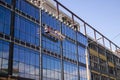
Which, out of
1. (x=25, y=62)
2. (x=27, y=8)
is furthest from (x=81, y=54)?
(x=25, y=62)

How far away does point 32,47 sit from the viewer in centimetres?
4509

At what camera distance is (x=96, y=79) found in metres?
70.5

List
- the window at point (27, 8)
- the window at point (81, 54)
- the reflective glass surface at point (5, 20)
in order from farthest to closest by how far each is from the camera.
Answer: the window at point (81, 54)
the window at point (27, 8)
the reflective glass surface at point (5, 20)

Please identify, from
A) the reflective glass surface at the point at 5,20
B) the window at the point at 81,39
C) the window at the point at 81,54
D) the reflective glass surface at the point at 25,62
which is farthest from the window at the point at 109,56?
the reflective glass surface at the point at 5,20

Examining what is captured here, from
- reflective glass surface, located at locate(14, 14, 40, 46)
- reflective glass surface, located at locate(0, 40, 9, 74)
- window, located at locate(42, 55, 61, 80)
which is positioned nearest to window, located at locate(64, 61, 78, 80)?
window, located at locate(42, 55, 61, 80)

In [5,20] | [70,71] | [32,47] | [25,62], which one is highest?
[5,20]

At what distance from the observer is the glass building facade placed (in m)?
38.4

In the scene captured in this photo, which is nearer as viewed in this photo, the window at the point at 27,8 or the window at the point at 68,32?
the window at the point at 27,8

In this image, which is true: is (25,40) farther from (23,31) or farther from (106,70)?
(106,70)

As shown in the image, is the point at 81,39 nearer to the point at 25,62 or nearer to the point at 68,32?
the point at 68,32

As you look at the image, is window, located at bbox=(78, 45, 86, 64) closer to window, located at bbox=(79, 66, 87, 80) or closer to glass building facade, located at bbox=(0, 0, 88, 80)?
window, located at bbox=(79, 66, 87, 80)

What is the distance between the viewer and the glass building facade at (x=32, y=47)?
38.4 meters

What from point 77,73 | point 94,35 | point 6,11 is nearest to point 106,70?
point 94,35

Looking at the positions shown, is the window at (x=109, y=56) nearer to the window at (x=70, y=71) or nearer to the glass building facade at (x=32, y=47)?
the glass building facade at (x=32, y=47)
